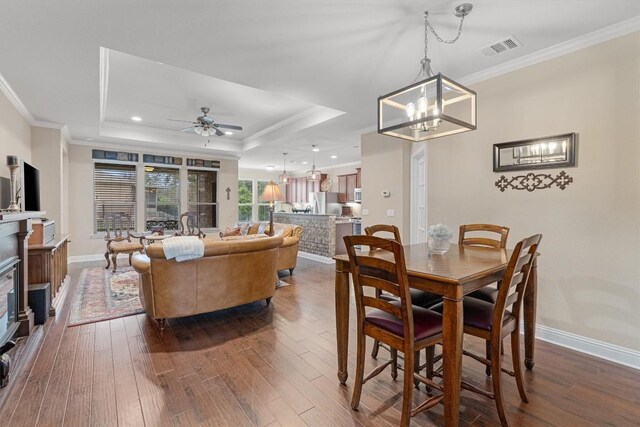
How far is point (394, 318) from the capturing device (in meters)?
1.83

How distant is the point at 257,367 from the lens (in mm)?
2373

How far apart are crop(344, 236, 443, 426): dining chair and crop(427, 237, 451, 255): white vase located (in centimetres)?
56

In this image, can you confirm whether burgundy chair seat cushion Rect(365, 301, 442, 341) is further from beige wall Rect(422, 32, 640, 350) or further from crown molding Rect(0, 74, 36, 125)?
crown molding Rect(0, 74, 36, 125)

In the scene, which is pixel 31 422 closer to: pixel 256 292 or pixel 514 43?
pixel 256 292

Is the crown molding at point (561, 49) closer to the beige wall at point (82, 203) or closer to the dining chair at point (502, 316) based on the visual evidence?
the dining chair at point (502, 316)

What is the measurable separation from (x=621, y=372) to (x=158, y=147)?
813 centimetres

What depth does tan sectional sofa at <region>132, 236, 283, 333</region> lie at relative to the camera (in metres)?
2.88

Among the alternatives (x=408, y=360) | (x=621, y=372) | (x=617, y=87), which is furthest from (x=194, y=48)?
(x=621, y=372)

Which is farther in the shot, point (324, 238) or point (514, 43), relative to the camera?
point (324, 238)

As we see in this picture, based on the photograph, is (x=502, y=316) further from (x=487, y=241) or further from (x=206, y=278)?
(x=206, y=278)

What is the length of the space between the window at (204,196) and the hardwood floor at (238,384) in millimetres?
5165

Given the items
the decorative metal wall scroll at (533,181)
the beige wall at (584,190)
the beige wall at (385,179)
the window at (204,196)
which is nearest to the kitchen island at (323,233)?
the beige wall at (385,179)

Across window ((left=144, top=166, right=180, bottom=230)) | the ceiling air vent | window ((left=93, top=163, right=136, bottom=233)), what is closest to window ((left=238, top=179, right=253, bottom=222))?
window ((left=144, top=166, right=180, bottom=230))

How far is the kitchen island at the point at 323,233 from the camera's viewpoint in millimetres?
6609
